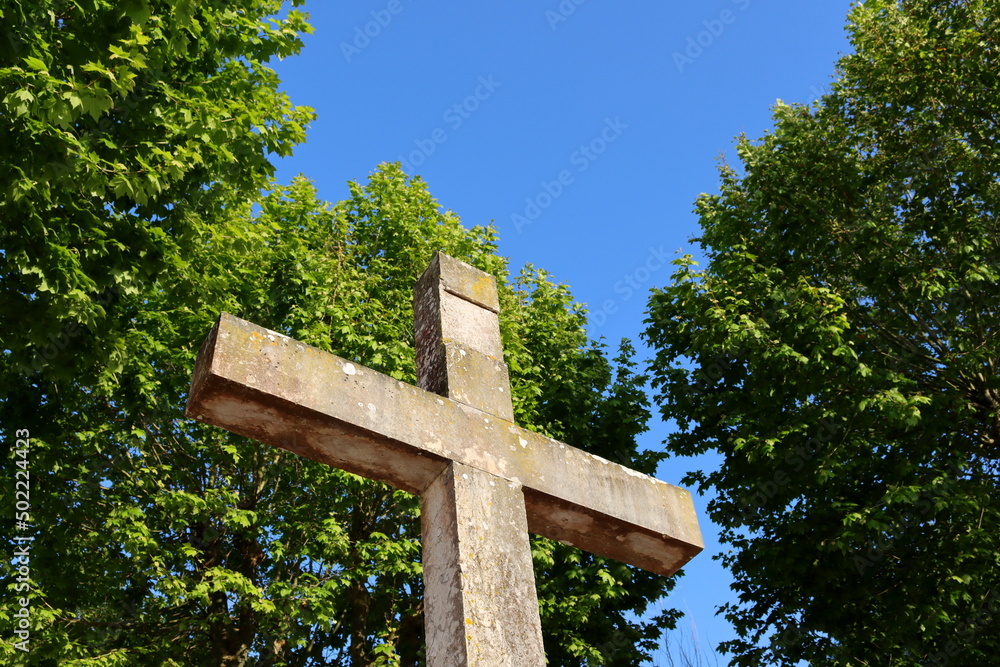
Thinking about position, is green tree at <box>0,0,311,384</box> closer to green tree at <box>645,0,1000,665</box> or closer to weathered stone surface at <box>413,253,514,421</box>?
weathered stone surface at <box>413,253,514,421</box>

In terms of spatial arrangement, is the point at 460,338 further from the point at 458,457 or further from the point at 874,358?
the point at 874,358

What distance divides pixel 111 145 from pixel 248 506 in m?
6.61

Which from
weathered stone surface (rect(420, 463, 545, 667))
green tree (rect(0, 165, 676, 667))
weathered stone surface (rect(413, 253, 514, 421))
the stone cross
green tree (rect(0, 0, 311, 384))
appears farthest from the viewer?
green tree (rect(0, 165, 676, 667))

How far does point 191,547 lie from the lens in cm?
1154

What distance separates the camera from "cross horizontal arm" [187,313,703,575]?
365 centimetres

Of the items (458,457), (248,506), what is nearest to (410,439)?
(458,457)

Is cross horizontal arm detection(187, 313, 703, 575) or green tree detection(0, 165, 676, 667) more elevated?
green tree detection(0, 165, 676, 667)

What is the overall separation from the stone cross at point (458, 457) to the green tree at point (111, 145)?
12.7 ft

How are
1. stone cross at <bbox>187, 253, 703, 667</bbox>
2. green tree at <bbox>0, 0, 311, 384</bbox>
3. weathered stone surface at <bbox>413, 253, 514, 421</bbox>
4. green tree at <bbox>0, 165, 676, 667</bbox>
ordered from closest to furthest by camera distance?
1. stone cross at <bbox>187, 253, 703, 667</bbox>
2. weathered stone surface at <bbox>413, 253, 514, 421</bbox>
3. green tree at <bbox>0, 0, 311, 384</bbox>
4. green tree at <bbox>0, 165, 676, 667</bbox>

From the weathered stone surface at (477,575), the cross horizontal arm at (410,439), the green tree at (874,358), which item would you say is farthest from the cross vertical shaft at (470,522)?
→ the green tree at (874,358)

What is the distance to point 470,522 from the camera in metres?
3.78

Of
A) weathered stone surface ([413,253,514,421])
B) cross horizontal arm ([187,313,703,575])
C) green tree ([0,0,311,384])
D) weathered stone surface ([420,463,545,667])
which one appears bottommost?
weathered stone surface ([420,463,545,667])

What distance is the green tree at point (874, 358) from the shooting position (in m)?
11.4

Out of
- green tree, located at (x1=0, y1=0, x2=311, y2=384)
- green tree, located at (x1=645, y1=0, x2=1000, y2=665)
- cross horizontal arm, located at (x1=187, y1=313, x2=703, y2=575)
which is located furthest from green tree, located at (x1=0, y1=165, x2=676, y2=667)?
cross horizontal arm, located at (x1=187, y1=313, x2=703, y2=575)
